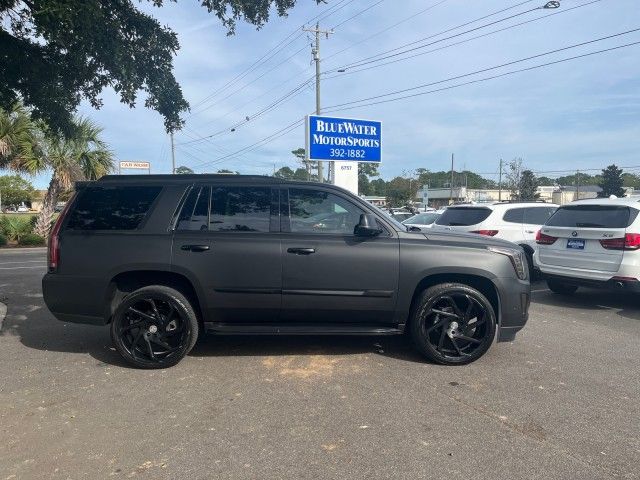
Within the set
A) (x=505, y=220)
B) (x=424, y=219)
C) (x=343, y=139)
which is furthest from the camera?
(x=343, y=139)

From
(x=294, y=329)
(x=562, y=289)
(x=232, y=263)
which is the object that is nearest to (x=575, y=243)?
(x=562, y=289)

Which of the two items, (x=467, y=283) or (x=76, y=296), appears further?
(x=467, y=283)

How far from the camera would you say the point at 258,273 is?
15.7 ft

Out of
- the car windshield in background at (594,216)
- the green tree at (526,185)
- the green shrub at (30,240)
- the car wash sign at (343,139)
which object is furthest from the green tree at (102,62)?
the green tree at (526,185)

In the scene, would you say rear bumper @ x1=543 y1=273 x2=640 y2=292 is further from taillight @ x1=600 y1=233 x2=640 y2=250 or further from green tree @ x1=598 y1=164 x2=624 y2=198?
green tree @ x1=598 y1=164 x2=624 y2=198

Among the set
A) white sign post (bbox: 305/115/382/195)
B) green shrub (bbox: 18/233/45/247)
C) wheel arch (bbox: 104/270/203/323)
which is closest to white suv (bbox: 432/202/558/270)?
white sign post (bbox: 305/115/382/195)

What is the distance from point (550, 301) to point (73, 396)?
739cm

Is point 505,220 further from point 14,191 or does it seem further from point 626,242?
point 14,191

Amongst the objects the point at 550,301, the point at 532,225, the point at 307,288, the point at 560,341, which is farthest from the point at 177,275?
the point at 532,225

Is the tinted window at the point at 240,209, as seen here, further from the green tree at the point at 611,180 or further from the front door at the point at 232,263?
the green tree at the point at 611,180

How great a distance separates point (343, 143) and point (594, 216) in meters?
9.18

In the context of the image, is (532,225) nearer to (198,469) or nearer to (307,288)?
(307,288)

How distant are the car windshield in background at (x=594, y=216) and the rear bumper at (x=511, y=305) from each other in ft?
11.1

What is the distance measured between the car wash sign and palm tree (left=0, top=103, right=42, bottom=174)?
10.5m
